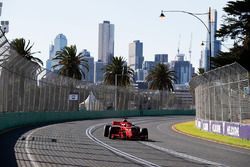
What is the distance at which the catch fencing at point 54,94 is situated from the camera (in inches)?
1203

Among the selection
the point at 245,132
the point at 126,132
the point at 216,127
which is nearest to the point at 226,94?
the point at 216,127

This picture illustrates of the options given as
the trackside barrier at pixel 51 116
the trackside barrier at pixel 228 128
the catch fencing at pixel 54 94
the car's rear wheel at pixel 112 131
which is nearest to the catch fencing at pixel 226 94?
the trackside barrier at pixel 228 128

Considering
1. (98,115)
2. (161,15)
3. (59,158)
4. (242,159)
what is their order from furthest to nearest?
1. (98,115)
2. (161,15)
3. (242,159)
4. (59,158)

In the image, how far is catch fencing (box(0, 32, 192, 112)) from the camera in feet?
100

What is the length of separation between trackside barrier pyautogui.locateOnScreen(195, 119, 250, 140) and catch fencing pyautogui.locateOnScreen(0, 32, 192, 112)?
12.6m

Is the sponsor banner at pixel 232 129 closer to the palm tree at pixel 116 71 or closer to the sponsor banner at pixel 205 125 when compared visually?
the sponsor banner at pixel 205 125

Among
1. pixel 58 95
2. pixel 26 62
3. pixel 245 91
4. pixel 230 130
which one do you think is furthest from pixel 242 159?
pixel 58 95

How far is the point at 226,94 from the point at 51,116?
903 inches

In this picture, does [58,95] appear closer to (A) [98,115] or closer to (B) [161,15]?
(A) [98,115]

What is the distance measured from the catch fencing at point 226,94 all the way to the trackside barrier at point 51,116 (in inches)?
501

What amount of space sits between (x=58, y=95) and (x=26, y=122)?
14.3 m

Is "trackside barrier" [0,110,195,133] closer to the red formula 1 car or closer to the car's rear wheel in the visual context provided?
the car's rear wheel

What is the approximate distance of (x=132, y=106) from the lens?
3201 inches

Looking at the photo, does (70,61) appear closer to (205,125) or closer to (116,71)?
(116,71)
